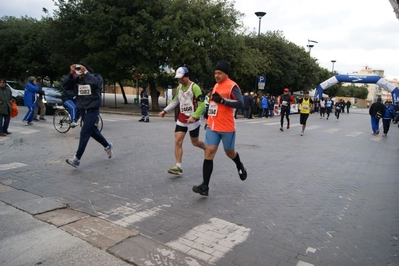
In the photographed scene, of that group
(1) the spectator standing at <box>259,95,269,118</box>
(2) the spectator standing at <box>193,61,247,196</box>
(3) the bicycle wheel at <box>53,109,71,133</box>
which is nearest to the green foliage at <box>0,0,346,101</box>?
(1) the spectator standing at <box>259,95,269,118</box>

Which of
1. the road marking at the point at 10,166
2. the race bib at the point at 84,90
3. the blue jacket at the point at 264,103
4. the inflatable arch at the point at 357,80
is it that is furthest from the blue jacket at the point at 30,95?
the inflatable arch at the point at 357,80

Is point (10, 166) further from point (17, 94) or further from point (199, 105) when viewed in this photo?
point (17, 94)

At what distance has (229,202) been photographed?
470cm

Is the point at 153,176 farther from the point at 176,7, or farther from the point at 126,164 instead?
the point at 176,7

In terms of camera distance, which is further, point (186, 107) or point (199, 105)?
point (186, 107)

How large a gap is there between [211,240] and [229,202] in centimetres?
124

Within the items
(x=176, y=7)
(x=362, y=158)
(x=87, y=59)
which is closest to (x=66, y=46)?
(x=87, y=59)

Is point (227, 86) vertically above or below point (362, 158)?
above

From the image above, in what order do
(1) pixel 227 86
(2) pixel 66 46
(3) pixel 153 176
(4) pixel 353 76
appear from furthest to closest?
1. (4) pixel 353 76
2. (2) pixel 66 46
3. (3) pixel 153 176
4. (1) pixel 227 86

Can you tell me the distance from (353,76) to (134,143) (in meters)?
28.0

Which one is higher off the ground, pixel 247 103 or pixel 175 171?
pixel 247 103

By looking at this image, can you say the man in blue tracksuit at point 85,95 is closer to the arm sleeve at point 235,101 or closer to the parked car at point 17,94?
the arm sleeve at point 235,101

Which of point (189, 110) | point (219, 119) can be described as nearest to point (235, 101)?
point (219, 119)

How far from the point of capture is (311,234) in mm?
3775
